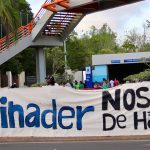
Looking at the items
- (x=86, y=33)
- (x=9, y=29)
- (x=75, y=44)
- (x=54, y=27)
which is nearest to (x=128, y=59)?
(x=54, y=27)

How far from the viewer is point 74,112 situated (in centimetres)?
1512

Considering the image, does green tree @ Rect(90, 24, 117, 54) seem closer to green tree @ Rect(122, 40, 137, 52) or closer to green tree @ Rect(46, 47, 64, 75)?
green tree @ Rect(122, 40, 137, 52)

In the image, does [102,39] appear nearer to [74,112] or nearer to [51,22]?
[51,22]

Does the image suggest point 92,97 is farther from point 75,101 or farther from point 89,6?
point 89,6

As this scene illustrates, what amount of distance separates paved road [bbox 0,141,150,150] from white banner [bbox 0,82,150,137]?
4.65 ft

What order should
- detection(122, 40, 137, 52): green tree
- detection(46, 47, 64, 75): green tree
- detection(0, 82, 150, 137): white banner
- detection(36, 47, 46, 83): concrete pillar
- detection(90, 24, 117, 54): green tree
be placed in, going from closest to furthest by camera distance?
1. detection(0, 82, 150, 137): white banner
2. detection(36, 47, 46, 83): concrete pillar
3. detection(46, 47, 64, 75): green tree
4. detection(122, 40, 137, 52): green tree
5. detection(90, 24, 117, 54): green tree

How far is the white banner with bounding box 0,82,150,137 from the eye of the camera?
14.9 metres

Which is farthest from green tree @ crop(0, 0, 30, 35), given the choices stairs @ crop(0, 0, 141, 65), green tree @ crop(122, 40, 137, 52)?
green tree @ crop(122, 40, 137, 52)

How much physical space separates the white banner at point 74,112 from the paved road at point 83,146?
142 centimetres

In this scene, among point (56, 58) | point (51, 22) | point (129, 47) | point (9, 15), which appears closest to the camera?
point (9, 15)

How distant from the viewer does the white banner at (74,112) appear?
14.9 meters

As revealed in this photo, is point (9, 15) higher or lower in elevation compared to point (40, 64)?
higher

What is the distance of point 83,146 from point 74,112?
94.9 inches

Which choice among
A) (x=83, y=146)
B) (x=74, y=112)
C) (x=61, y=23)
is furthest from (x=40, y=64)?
(x=83, y=146)
